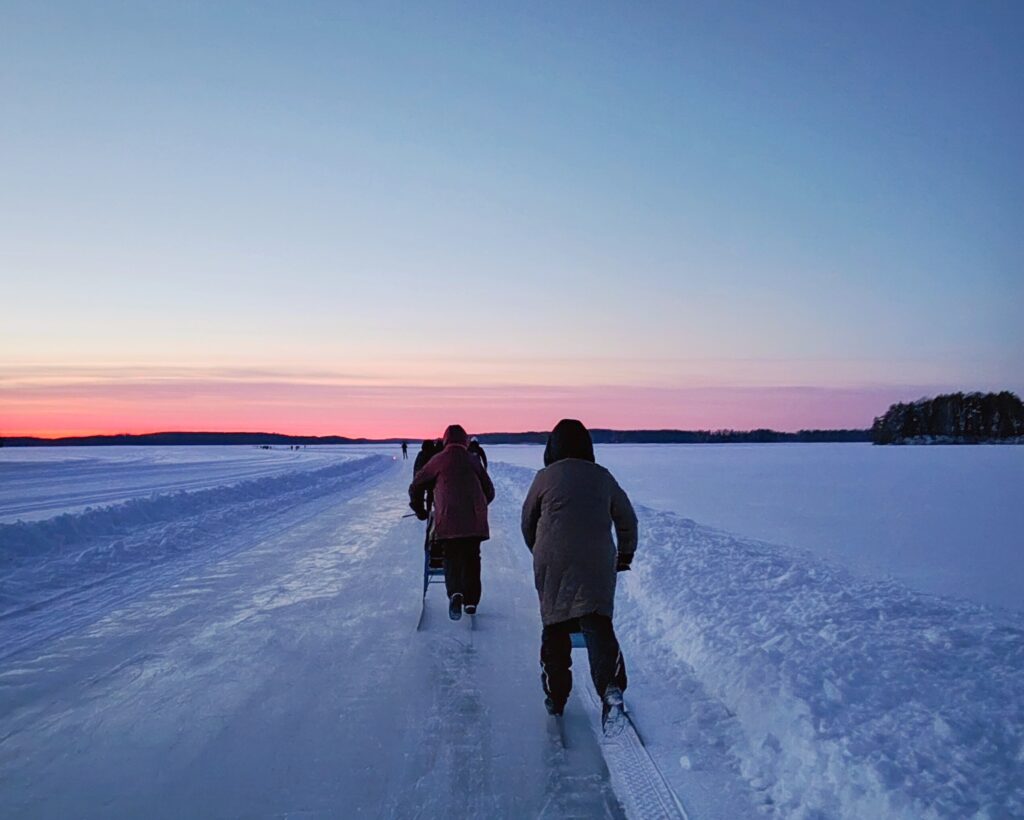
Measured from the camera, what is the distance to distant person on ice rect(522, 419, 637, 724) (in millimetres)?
4480

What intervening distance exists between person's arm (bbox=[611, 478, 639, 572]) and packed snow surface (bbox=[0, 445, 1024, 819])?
1066mm

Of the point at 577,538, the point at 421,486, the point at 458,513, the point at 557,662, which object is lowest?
the point at 557,662

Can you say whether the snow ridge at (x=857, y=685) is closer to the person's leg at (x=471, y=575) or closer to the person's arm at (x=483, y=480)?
the person's leg at (x=471, y=575)

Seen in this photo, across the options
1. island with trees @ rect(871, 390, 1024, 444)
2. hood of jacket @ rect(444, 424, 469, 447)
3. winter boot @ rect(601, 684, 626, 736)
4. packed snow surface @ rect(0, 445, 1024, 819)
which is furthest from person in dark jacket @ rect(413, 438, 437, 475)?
island with trees @ rect(871, 390, 1024, 444)

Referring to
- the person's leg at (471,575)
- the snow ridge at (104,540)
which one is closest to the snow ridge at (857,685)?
the person's leg at (471,575)

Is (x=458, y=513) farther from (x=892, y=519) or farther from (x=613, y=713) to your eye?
(x=892, y=519)

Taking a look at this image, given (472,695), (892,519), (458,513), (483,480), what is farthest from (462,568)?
(892,519)

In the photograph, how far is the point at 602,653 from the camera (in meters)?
4.45

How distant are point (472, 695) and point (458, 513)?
7.44 ft

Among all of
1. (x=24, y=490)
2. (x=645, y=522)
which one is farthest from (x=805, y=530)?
(x=24, y=490)

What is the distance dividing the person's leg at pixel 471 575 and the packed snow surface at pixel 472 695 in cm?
29

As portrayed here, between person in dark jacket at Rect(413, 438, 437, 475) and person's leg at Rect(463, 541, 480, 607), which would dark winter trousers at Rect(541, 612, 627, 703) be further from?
person in dark jacket at Rect(413, 438, 437, 475)

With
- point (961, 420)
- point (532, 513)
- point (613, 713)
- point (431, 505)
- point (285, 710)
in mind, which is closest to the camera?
point (613, 713)

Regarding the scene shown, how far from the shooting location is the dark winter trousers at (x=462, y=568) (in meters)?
7.36
